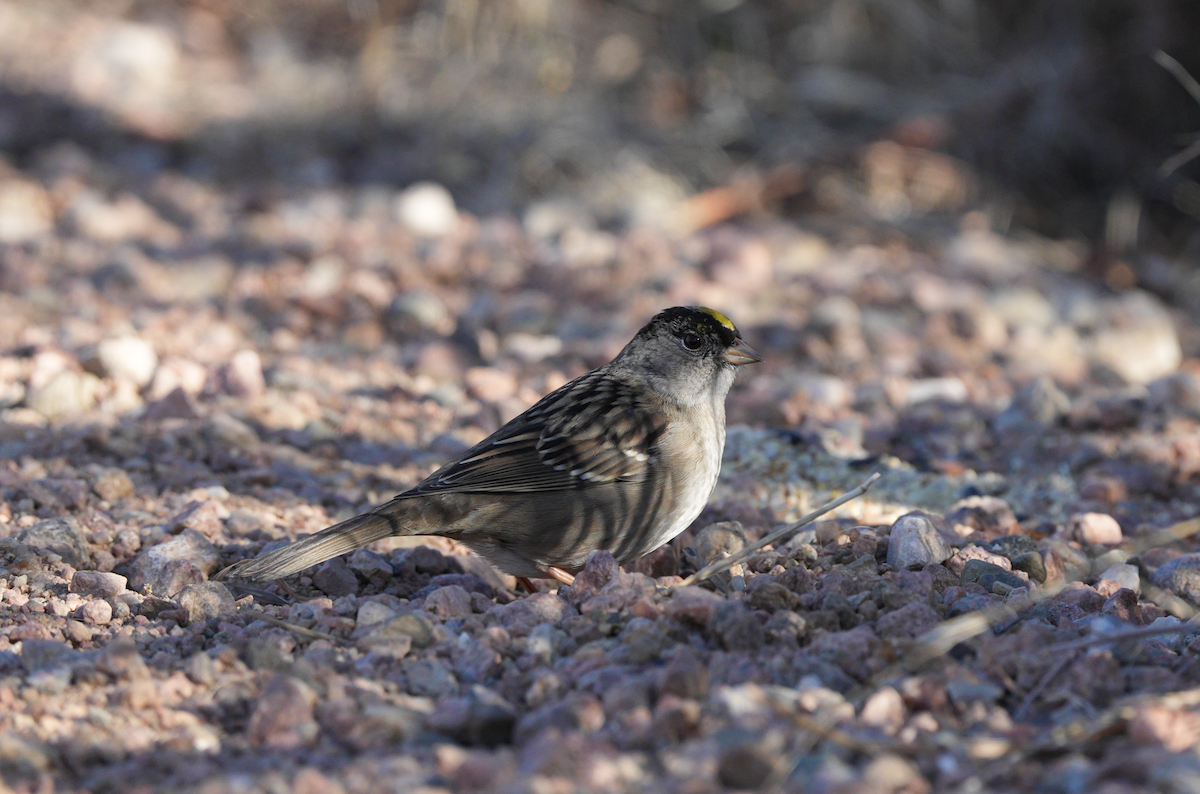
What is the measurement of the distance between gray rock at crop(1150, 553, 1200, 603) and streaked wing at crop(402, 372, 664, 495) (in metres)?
1.56

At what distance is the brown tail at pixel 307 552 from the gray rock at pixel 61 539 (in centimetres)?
45

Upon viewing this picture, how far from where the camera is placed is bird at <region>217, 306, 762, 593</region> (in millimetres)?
3721

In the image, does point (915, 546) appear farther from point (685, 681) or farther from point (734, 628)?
point (685, 681)

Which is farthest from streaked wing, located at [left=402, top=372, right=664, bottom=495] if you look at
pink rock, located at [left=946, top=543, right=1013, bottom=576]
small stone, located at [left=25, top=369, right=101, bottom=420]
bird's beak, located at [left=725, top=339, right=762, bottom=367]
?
small stone, located at [left=25, top=369, right=101, bottom=420]

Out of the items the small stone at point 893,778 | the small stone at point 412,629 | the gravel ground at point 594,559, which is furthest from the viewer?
the small stone at point 412,629

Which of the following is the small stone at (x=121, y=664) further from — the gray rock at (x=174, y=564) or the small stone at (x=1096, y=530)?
the small stone at (x=1096, y=530)

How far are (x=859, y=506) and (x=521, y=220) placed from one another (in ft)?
12.3

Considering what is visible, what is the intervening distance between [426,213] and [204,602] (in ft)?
14.1

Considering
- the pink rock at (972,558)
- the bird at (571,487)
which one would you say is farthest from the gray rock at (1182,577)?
the bird at (571,487)

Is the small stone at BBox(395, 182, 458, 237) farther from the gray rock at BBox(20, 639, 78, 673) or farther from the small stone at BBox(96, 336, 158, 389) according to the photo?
the gray rock at BBox(20, 639, 78, 673)

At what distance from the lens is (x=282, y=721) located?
7.91ft

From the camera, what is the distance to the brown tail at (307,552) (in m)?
3.31

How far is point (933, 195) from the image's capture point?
7883 mm

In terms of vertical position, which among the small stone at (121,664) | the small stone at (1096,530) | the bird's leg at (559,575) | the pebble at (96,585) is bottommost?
the small stone at (1096,530)
